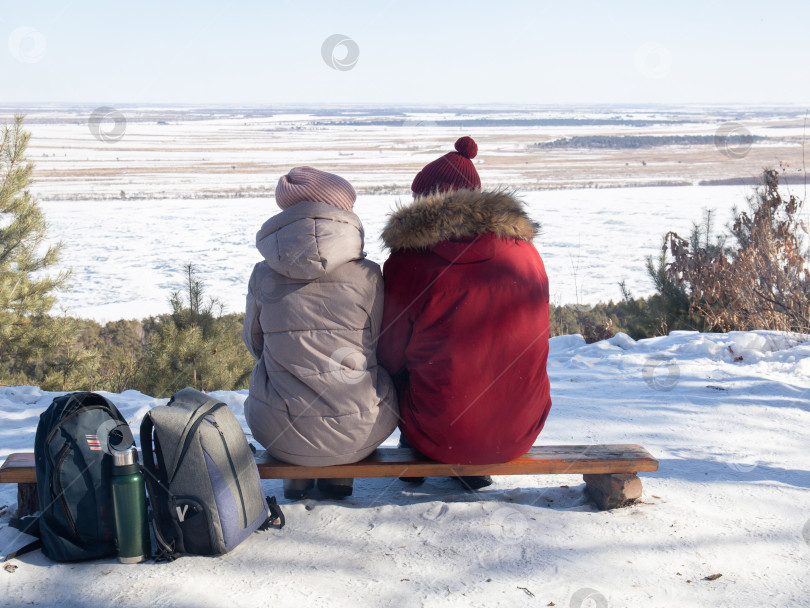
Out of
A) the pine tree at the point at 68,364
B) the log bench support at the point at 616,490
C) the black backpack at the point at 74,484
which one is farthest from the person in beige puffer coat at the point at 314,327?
the pine tree at the point at 68,364

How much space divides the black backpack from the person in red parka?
1.09 metres

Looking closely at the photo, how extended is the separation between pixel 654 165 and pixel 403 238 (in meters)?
40.9

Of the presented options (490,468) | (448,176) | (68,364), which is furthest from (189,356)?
(490,468)

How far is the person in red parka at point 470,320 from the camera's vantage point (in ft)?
8.37

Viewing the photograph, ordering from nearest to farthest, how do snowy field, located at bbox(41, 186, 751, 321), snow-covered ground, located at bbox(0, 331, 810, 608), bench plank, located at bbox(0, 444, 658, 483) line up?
snow-covered ground, located at bbox(0, 331, 810, 608)
bench plank, located at bbox(0, 444, 658, 483)
snowy field, located at bbox(41, 186, 751, 321)

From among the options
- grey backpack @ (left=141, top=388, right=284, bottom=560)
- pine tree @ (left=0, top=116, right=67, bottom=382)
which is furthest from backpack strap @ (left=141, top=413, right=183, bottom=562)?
pine tree @ (left=0, top=116, right=67, bottom=382)

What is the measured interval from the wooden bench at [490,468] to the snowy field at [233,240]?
272 inches

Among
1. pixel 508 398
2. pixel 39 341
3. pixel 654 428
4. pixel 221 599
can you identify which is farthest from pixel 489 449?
pixel 39 341

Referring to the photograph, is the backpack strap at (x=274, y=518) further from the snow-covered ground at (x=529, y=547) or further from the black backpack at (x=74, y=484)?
the black backpack at (x=74, y=484)

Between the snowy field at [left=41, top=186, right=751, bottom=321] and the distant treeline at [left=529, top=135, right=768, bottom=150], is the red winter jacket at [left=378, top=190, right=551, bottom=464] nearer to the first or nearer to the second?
the snowy field at [left=41, top=186, right=751, bottom=321]

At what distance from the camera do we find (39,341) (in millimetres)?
A: 7727

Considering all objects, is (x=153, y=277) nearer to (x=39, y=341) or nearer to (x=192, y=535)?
(x=39, y=341)

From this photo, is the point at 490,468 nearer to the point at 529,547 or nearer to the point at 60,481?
the point at 529,547

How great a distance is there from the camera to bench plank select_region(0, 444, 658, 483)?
2596 mm
